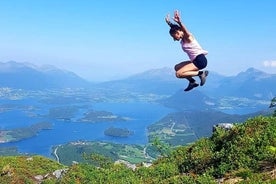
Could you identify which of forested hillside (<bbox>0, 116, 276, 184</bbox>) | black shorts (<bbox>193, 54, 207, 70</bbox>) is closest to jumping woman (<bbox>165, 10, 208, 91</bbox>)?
black shorts (<bbox>193, 54, 207, 70</bbox>)

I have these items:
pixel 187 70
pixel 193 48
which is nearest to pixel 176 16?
pixel 193 48

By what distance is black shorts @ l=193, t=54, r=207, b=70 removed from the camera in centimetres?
843

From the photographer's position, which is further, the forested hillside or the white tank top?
the forested hillside

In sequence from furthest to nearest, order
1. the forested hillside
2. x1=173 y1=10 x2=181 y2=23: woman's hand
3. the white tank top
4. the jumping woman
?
the forested hillside
the white tank top
the jumping woman
x1=173 y1=10 x2=181 y2=23: woman's hand

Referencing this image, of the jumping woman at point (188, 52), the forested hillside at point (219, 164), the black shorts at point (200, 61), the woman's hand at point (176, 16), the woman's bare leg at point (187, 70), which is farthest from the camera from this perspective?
the forested hillside at point (219, 164)

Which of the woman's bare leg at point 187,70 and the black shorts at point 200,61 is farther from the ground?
the black shorts at point 200,61

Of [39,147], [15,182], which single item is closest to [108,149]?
[39,147]

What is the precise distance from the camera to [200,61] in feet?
27.8

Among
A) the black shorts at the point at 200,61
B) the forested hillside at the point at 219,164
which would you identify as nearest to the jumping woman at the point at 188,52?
the black shorts at the point at 200,61

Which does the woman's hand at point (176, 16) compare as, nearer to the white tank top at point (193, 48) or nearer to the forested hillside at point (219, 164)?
the white tank top at point (193, 48)

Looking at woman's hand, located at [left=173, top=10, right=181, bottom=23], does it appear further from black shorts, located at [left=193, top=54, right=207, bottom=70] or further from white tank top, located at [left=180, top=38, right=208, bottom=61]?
black shorts, located at [left=193, top=54, right=207, bottom=70]

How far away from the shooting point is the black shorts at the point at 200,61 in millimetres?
8430

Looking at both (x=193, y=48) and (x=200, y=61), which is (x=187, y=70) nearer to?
(x=200, y=61)

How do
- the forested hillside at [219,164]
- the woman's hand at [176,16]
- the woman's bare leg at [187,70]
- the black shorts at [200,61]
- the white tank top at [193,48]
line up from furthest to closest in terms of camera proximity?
1. the forested hillside at [219,164]
2. the woman's bare leg at [187,70]
3. the black shorts at [200,61]
4. the white tank top at [193,48]
5. the woman's hand at [176,16]
